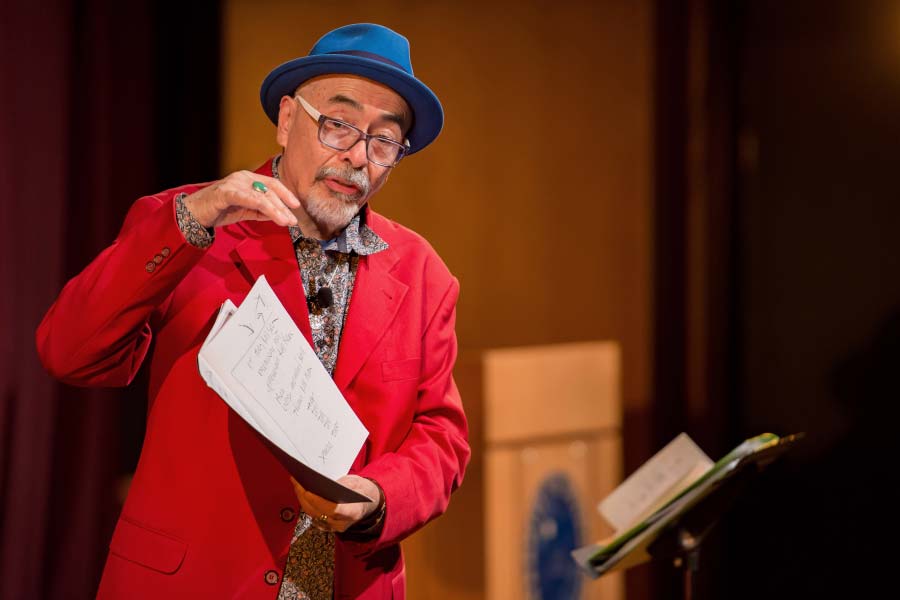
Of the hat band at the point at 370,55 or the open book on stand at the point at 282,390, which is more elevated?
the hat band at the point at 370,55

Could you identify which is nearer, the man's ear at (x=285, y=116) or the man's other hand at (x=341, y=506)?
the man's other hand at (x=341, y=506)

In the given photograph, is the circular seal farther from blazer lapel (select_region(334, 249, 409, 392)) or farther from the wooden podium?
blazer lapel (select_region(334, 249, 409, 392))

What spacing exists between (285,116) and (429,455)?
1.76 ft

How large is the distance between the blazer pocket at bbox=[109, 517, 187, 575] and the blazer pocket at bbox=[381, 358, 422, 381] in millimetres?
351

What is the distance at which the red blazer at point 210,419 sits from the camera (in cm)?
119

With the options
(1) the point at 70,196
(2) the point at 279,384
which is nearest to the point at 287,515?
(2) the point at 279,384

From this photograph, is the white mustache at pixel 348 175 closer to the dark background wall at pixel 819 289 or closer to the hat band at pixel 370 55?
the hat band at pixel 370 55

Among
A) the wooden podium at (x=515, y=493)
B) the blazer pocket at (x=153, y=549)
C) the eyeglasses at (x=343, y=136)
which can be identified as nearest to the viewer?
the blazer pocket at (x=153, y=549)

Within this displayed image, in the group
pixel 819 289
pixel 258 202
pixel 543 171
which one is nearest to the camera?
pixel 258 202

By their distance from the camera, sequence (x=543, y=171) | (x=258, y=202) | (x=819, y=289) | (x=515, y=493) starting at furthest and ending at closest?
1. (x=543, y=171)
2. (x=819, y=289)
3. (x=515, y=493)
4. (x=258, y=202)

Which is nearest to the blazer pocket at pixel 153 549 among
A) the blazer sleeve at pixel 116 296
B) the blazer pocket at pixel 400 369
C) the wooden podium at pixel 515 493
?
the blazer sleeve at pixel 116 296

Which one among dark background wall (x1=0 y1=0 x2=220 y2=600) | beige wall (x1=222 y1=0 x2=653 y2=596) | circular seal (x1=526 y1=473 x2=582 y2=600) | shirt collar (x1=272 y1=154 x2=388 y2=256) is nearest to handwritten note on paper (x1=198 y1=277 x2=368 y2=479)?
shirt collar (x1=272 y1=154 x2=388 y2=256)

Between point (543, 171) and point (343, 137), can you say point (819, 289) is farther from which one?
point (343, 137)

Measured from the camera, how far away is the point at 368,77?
142 cm
